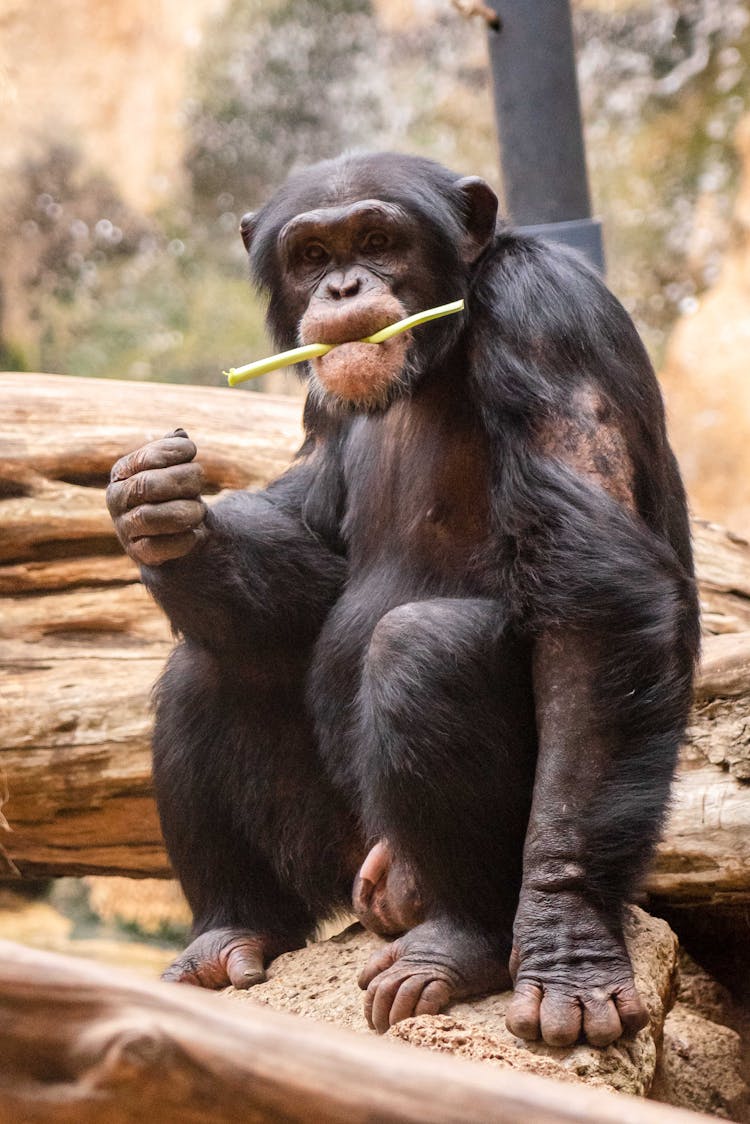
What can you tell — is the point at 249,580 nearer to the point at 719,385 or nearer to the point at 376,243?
the point at 376,243

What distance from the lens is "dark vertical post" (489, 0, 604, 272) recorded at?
5359mm

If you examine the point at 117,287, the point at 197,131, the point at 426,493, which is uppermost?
the point at 197,131

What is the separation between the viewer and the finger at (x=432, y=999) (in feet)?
9.37

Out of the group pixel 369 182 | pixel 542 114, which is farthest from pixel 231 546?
pixel 542 114

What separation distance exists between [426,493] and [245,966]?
1.35 meters

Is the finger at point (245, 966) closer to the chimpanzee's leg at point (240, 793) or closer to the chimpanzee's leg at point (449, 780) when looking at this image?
the chimpanzee's leg at point (240, 793)

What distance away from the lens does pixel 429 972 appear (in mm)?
2912

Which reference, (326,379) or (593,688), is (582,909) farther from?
(326,379)

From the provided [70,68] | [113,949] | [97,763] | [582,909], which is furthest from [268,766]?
[70,68]

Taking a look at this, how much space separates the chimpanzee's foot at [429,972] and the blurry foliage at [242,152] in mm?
8990

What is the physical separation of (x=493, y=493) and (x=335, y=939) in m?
1.39

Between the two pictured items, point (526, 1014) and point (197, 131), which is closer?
point (526, 1014)

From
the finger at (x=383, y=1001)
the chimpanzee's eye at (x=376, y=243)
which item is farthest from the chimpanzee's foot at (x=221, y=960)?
the chimpanzee's eye at (x=376, y=243)

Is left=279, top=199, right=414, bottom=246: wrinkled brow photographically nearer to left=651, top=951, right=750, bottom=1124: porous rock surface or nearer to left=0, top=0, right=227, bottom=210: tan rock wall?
left=651, top=951, right=750, bottom=1124: porous rock surface
